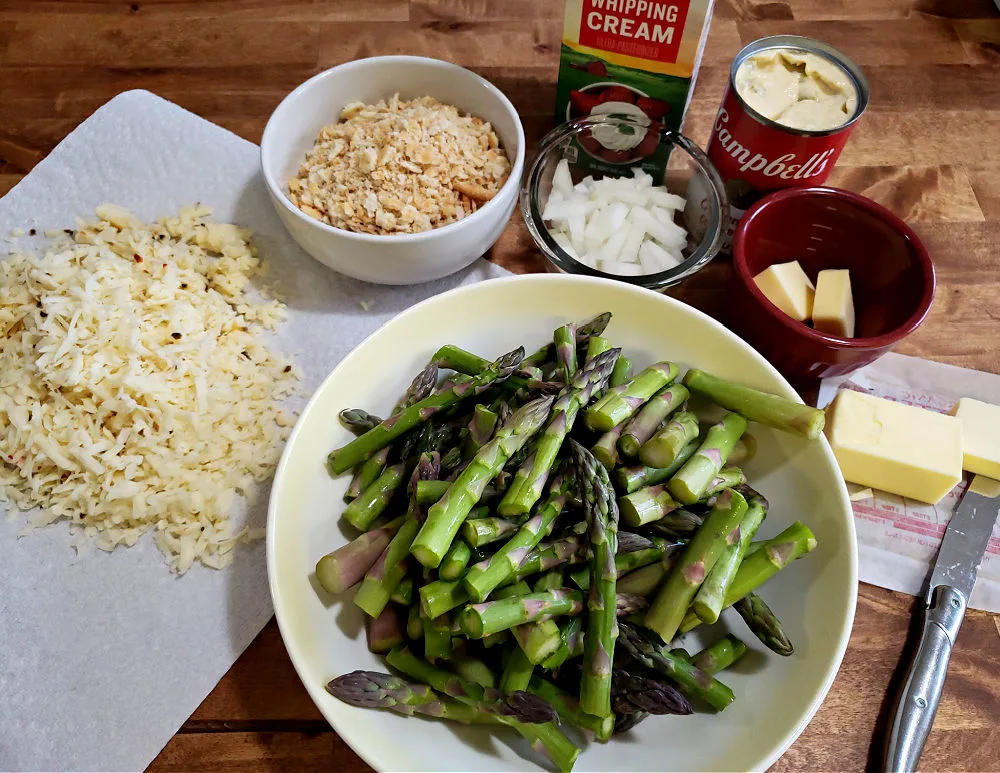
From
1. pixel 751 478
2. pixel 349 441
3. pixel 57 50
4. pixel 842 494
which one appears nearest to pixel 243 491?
pixel 349 441

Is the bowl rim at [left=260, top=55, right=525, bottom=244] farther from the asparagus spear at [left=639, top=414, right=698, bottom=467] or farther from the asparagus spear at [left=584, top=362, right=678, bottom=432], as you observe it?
the asparagus spear at [left=639, top=414, right=698, bottom=467]

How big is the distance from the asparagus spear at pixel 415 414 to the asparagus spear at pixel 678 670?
1.51ft

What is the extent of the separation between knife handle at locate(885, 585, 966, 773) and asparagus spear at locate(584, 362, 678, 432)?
63cm

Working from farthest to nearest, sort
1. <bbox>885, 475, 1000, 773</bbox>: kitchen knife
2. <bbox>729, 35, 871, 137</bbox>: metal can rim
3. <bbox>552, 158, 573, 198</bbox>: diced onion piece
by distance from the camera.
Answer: <bbox>552, 158, 573, 198</bbox>: diced onion piece, <bbox>729, 35, 871, 137</bbox>: metal can rim, <bbox>885, 475, 1000, 773</bbox>: kitchen knife

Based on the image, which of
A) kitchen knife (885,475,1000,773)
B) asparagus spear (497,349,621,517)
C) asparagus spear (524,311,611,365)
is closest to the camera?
asparagus spear (497,349,621,517)

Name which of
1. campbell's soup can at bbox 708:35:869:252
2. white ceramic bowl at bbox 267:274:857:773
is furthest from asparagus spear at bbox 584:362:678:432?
campbell's soup can at bbox 708:35:869:252

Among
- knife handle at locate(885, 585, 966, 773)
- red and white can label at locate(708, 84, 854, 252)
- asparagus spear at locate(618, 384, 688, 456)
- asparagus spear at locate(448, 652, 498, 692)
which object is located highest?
red and white can label at locate(708, 84, 854, 252)

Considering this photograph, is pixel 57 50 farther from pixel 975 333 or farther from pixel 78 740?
pixel 975 333

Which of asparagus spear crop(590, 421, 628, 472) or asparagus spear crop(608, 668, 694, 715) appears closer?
asparagus spear crop(608, 668, 694, 715)

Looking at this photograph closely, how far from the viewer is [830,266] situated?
5.37ft

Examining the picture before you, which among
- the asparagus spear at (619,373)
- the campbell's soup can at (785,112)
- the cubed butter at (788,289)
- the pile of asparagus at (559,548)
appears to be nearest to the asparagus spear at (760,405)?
the pile of asparagus at (559,548)

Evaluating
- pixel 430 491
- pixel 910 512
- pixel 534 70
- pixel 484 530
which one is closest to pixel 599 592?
pixel 484 530

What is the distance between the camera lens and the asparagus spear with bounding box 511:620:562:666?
1.05 m

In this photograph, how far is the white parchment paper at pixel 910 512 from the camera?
1395 mm
